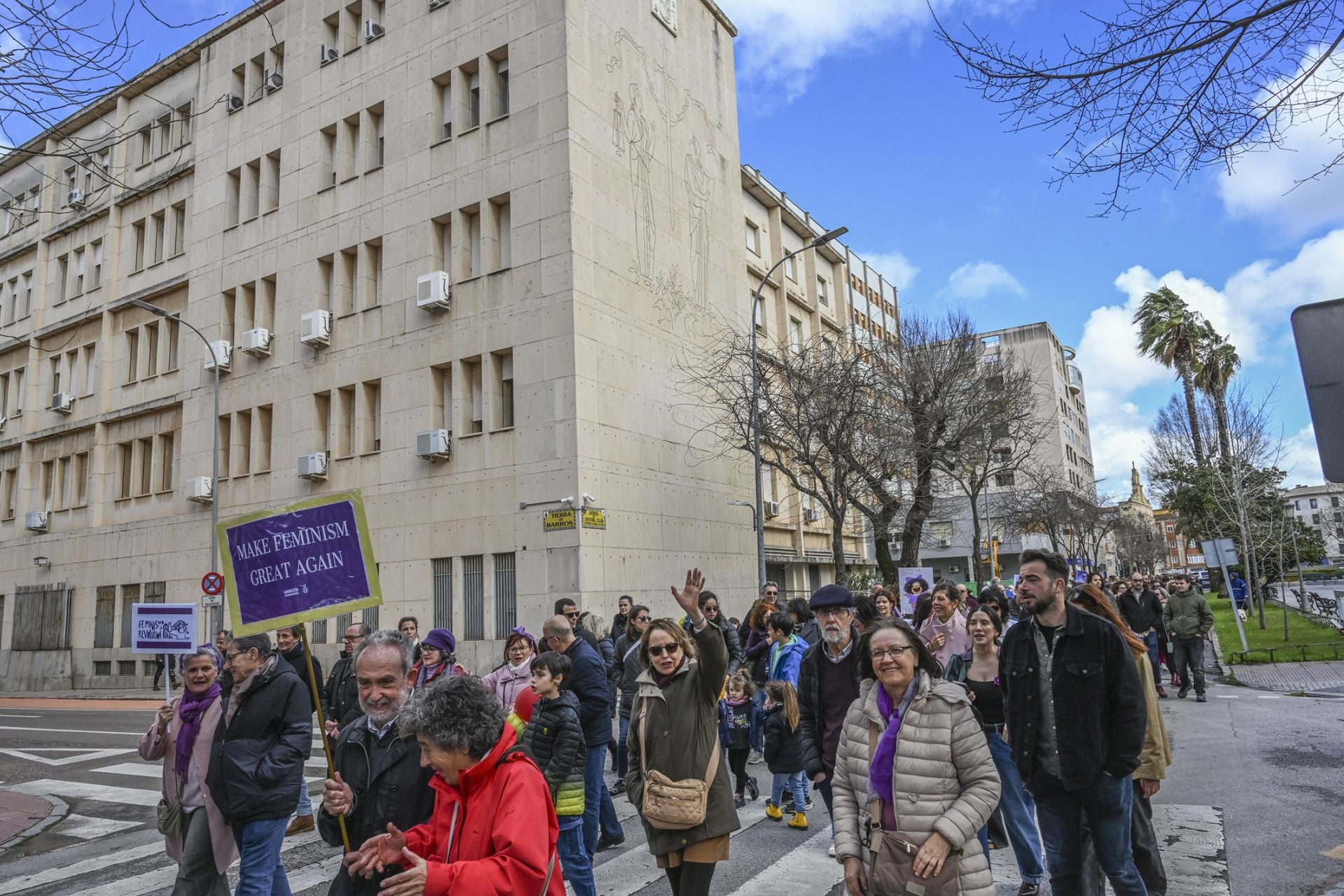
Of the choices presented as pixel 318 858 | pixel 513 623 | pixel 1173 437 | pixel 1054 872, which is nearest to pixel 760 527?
pixel 513 623

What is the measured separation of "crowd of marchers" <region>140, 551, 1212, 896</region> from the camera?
2.91m

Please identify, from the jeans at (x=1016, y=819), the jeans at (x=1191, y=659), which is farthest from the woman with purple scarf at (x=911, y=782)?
the jeans at (x=1191, y=659)

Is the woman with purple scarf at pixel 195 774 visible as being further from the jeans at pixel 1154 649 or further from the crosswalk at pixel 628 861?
the jeans at pixel 1154 649

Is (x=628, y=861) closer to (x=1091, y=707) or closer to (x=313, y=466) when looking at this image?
(x=1091, y=707)

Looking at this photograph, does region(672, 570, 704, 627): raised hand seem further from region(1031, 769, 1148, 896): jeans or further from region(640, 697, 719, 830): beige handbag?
region(1031, 769, 1148, 896): jeans

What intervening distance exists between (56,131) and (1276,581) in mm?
62448

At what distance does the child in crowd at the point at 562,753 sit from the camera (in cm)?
535

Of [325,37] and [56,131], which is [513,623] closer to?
[56,131]

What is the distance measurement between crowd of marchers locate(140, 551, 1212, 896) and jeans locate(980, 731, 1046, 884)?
0.02 m

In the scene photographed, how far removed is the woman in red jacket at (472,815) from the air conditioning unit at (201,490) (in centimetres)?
2722

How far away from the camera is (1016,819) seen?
5656 mm

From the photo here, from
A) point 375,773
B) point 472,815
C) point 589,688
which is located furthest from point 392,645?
point 589,688

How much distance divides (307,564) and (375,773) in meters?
1.66

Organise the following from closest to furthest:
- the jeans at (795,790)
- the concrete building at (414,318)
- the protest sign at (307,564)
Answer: the protest sign at (307,564), the jeans at (795,790), the concrete building at (414,318)
